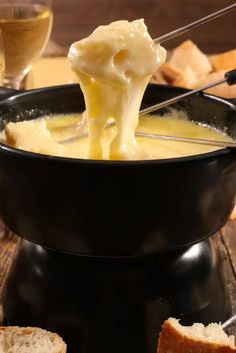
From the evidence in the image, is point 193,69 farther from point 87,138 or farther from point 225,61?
point 87,138

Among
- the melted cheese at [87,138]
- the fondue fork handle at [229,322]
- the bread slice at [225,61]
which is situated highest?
the melted cheese at [87,138]

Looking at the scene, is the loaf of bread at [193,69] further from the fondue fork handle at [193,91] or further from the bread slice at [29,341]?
the bread slice at [29,341]

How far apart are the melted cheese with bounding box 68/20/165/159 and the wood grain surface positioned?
228 centimetres

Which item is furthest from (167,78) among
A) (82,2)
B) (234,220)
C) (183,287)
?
(82,2)

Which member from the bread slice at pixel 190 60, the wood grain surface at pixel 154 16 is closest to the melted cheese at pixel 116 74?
the bread slice at pixel 190 60

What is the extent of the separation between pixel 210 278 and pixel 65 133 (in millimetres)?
326

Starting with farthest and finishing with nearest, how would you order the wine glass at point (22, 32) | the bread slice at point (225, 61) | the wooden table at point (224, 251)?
1. the bread slice at point (225, 61)
2. the wine glass at point (22, 32)
3. the wooden table at point (224, 251)

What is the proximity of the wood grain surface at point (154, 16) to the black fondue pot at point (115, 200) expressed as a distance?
2.33 meters

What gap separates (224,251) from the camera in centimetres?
142

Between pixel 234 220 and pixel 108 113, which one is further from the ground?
pixel 108 113

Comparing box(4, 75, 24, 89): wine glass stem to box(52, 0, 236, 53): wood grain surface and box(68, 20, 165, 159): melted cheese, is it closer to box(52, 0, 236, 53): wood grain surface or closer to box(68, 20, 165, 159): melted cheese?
box(68, 20, 165, 159): melted cheese

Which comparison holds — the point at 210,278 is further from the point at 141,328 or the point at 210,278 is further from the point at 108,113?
the point at 108,113

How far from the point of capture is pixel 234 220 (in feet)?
5.07

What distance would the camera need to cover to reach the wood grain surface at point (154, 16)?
3297 millimetres
